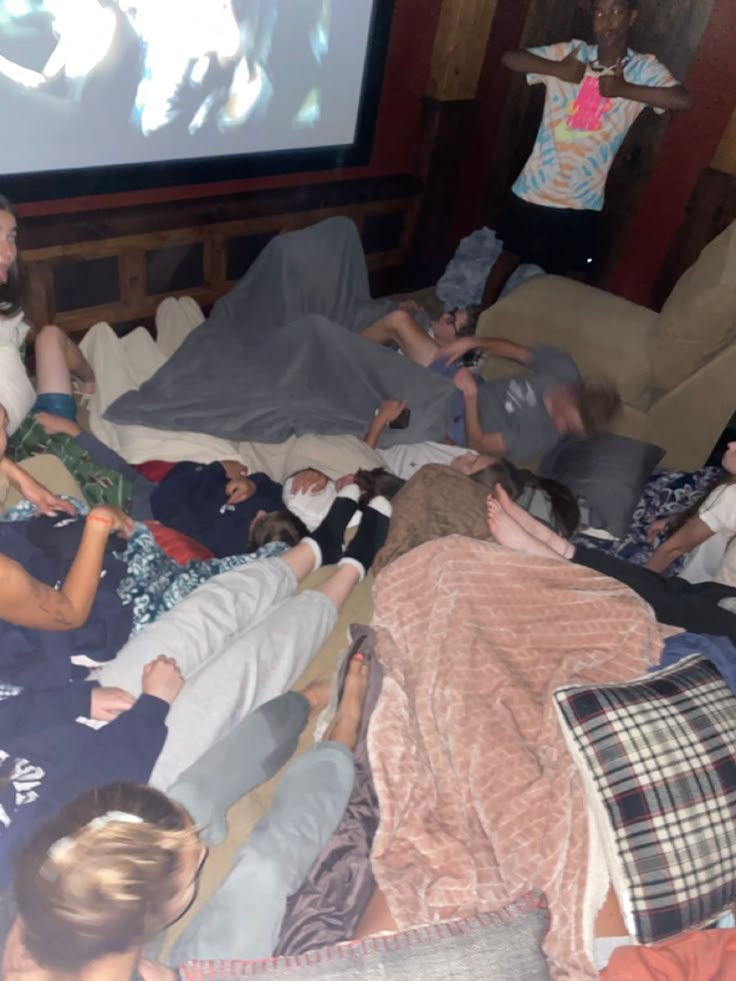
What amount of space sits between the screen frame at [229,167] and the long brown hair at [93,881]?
6.61 feet

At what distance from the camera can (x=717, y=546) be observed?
1.77 meters

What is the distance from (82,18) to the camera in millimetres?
2160

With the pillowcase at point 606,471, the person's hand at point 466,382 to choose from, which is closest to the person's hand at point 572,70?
the person's hand at point 466,382

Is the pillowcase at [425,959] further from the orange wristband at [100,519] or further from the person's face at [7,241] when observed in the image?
the person's face at [7,241]

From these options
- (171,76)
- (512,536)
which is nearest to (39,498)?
(512,536)

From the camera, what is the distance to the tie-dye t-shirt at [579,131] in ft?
8.48

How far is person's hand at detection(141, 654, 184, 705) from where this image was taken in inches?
49.7

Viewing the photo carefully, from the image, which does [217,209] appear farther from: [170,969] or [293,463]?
[170,969]

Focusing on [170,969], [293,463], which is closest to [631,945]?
[170,969]

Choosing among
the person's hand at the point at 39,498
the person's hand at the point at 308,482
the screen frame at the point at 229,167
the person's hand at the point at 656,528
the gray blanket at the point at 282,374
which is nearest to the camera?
the person's hand at the point at 39,498

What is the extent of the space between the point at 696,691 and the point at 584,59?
2.32 m

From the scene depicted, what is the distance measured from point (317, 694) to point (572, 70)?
2327mm

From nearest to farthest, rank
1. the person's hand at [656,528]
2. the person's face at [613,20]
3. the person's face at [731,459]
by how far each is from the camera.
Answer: the person's face at [731,459]
the person's hand at [656,528]
the person's face at [613,20]

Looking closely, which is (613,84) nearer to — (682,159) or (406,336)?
(682,159)
